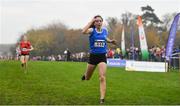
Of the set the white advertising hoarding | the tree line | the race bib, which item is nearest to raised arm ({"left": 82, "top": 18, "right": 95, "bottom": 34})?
the race bib

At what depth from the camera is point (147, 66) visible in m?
32.6

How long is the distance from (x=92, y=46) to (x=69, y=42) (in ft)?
329

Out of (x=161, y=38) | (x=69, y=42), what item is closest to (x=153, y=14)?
(x=161, y=38)

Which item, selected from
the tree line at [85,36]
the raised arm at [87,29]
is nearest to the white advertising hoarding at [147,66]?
the raised arm at [87,29]

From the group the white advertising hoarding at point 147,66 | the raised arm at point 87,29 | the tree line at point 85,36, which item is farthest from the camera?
the tree line at point 85,36

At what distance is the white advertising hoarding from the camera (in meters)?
32.0

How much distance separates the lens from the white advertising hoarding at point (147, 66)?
3200cm

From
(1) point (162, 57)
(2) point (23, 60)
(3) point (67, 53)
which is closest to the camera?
(2) point (23, 60)

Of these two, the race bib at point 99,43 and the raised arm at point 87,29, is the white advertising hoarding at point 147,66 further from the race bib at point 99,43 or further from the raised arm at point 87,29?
the raised arm at point 87,29

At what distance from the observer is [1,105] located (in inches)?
451

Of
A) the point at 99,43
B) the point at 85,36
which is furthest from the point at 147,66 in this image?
the point at 85,36

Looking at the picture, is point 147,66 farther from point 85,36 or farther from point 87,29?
point 85,36

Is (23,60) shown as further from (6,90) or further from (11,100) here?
(11,100)

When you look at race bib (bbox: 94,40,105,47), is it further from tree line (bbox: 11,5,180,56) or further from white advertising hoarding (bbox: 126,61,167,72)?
tree line (bbox: 11,5,180,56)
